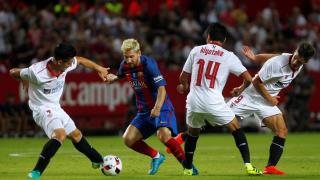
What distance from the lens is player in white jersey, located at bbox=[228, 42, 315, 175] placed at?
12633 millimetres

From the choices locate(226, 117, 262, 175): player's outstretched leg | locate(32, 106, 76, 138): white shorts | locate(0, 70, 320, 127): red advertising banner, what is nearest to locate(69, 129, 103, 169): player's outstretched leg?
locate(32, 106, 76, 138): white shorts

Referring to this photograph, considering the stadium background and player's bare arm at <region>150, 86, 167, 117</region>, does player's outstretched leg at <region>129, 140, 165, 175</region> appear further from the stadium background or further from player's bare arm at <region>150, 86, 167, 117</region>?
the stadium background

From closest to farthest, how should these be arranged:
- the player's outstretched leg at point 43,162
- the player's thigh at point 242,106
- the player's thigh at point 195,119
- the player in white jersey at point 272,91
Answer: the player's outstretched leg at point 43,162
the player's thigh at point 195,119
the player in white jersey at point 272,91
the player's thigh at point 242,106

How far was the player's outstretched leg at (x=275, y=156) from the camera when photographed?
41.2 feet

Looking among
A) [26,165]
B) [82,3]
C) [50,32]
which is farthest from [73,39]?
[26,165]

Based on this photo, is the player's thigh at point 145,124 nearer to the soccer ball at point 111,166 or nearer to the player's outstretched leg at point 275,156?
the soccer ball at point 111,166

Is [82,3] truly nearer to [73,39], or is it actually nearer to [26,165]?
[73,39]

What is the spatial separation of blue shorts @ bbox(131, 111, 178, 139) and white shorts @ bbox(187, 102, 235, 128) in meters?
0.38

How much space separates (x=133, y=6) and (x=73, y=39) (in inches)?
154

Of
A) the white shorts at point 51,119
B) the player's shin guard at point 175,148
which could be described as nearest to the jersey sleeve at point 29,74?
the white shorts at point 51,119

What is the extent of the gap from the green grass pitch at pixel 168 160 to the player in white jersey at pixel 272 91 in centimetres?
51

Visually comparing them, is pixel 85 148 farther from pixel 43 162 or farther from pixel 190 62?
pixel 190 62

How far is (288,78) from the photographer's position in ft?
42.7

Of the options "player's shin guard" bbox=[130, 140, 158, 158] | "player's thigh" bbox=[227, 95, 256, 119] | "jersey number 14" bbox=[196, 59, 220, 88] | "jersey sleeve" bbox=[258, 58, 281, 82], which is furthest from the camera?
"player's thigh" bbox=[227, 95, 256, 119]
